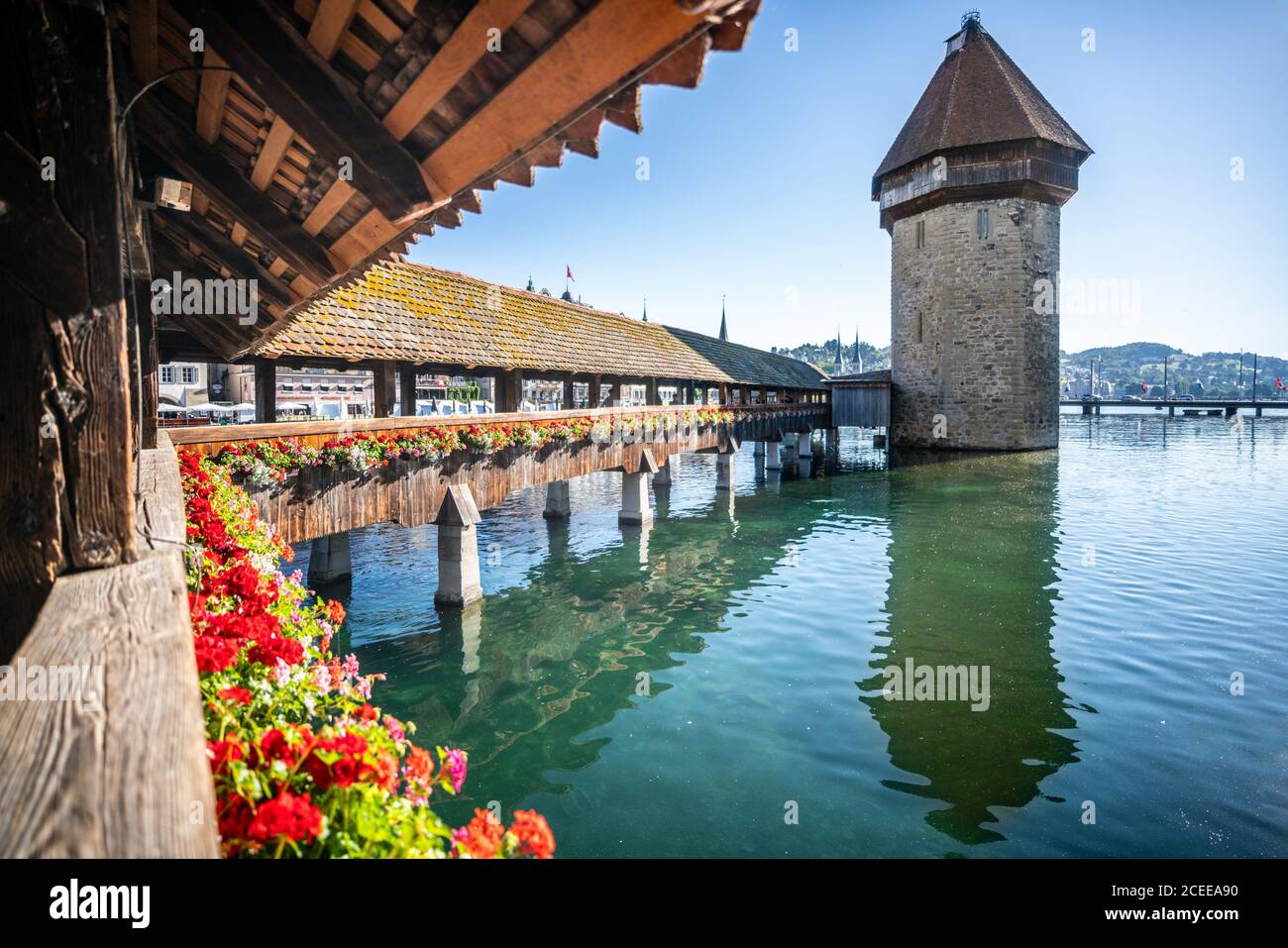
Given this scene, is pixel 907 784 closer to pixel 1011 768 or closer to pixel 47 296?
pixel 1011 768

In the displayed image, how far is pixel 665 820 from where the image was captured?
5.83 metres

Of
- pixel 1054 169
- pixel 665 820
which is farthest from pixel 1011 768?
pixel 1054 169

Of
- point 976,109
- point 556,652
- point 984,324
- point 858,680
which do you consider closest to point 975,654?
point 858,680

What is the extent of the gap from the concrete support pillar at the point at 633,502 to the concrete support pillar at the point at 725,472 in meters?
6.62

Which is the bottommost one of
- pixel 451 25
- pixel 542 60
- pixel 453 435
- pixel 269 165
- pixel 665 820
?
pixel 665 820

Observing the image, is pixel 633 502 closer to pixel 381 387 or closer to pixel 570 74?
pixel 381 387

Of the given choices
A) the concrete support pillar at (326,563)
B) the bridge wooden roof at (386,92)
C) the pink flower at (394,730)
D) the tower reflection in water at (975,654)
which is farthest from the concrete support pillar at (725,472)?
the pink flower at (394,730)

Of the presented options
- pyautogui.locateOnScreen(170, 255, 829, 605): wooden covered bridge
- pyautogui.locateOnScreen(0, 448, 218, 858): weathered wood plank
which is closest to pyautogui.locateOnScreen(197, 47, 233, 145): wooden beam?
pyautogui.locateOnScreen(170, 255, 829, 605): wooden covered bridge

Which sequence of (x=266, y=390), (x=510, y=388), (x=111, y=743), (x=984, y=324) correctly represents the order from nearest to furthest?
(x=111, y=743)
(x=266, y=390)
(x=510, y=388)
(x=984, y=324)

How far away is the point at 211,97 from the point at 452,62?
2.40m

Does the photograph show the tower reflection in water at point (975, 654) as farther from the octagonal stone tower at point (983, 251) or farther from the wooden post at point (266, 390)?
the octagonal stone tower at point (983, 251)

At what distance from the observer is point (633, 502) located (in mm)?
18891
